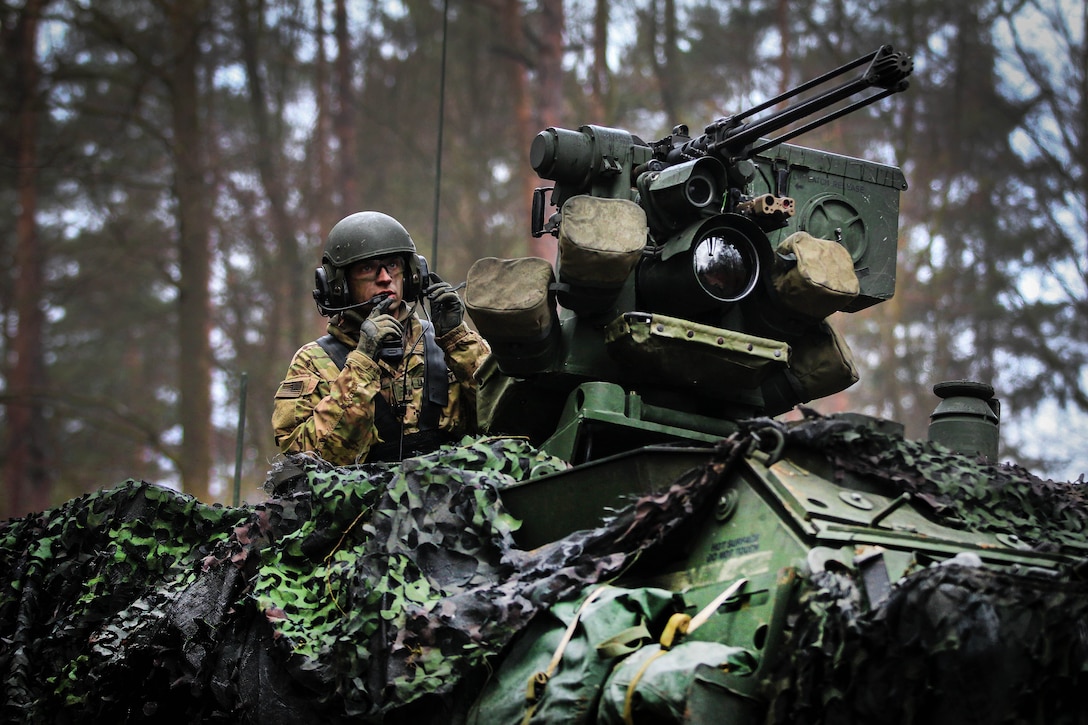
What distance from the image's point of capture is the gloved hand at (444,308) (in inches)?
260

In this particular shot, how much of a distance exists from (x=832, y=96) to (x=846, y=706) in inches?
111

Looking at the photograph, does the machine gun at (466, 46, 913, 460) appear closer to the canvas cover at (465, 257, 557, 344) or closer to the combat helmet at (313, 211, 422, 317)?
the canvas cover at (465, 257, 557, 344)

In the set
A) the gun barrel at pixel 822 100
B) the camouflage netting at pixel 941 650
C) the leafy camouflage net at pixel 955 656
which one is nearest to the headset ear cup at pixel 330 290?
the gun barrel at pixel 822 100

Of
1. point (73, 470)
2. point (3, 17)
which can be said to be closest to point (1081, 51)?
point (3, 17)

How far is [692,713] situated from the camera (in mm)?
3465

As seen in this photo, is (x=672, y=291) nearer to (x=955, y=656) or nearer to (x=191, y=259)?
(x=955, y=656)

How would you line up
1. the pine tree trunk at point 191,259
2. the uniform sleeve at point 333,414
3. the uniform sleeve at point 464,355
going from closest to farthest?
the uniform sleeve at point 333,414
the uniform sleeve at point 464,355
the pine tree trunk at point 191,259

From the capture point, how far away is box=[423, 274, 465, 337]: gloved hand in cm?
661

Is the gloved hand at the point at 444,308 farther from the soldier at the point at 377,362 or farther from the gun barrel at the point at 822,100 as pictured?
the gun barrel at the point at 822,100

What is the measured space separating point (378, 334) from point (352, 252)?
72 cm

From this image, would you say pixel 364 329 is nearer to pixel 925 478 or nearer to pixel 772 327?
pixel 772 327

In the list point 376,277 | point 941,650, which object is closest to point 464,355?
point 376,277

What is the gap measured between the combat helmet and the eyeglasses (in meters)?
0.04

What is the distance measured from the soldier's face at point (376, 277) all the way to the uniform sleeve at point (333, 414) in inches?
24.6
